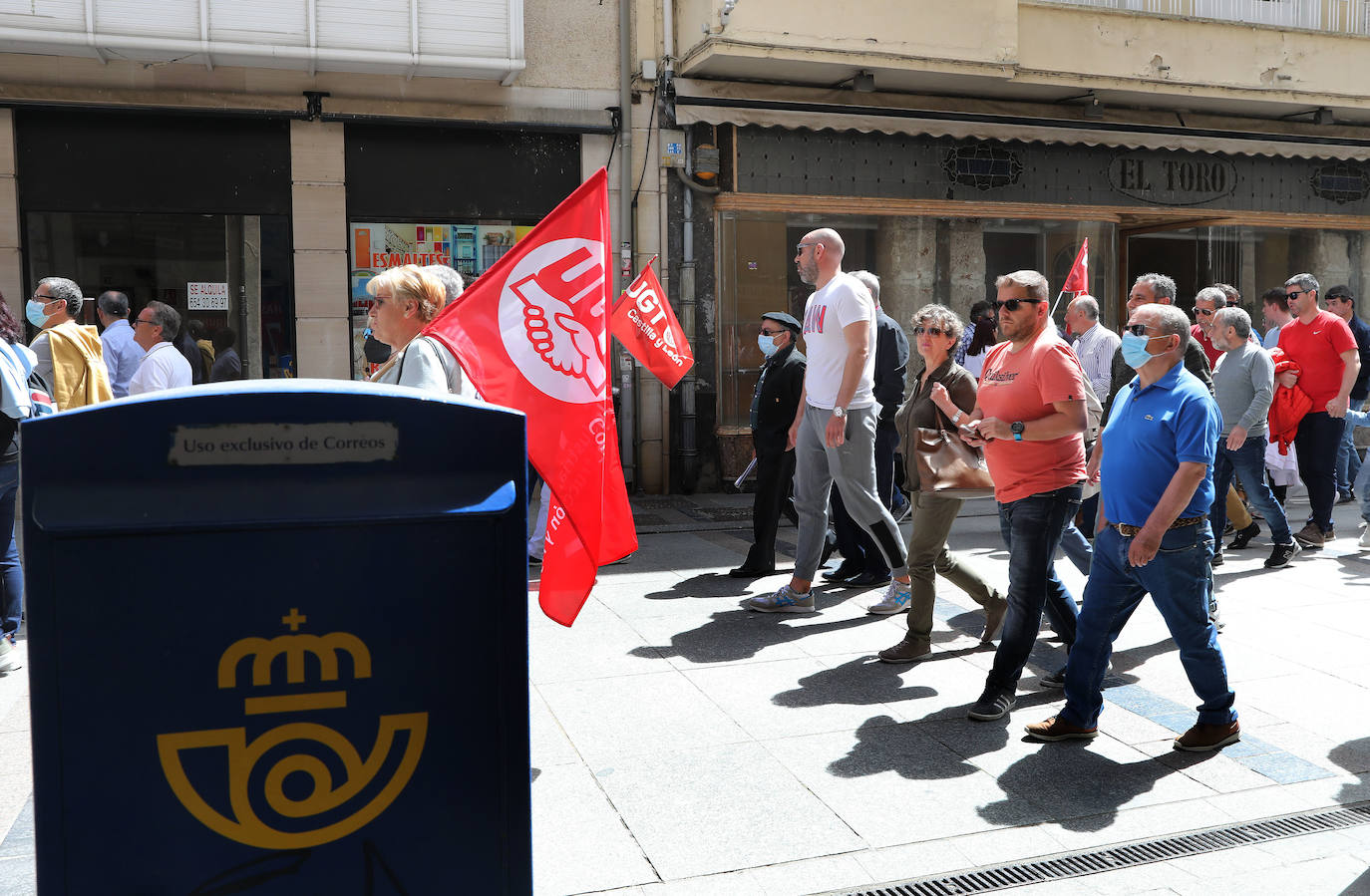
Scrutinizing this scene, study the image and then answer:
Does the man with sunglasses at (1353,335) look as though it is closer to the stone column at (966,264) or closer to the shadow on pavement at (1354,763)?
the stone column at (966,264)

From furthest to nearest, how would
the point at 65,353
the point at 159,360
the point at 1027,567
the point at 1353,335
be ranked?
the point at 1353,335
the point at 159,360
the point at 65,353
the point at 1027,567

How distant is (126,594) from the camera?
76.0 inches

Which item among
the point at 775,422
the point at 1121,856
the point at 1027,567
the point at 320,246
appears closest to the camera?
the point at 1121,856

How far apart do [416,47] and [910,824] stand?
9156 millimetres

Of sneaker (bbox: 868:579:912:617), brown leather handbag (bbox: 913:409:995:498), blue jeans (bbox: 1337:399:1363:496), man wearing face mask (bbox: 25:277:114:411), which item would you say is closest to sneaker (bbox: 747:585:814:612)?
sneaker (bbox: 868:579:912:617)

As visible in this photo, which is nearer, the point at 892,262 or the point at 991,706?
the point at 991,706

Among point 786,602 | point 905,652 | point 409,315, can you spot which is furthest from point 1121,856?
point 786,602

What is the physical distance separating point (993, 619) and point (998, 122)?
29.7 feet

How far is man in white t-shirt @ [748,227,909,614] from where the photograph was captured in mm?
6258

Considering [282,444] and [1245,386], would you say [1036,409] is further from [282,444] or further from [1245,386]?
[1245,386]

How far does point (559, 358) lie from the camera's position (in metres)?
4.33

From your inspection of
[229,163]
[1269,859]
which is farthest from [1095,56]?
[1269,859]

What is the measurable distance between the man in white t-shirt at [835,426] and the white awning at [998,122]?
6.27 m

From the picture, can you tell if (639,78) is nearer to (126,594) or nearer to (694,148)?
(694,148)
